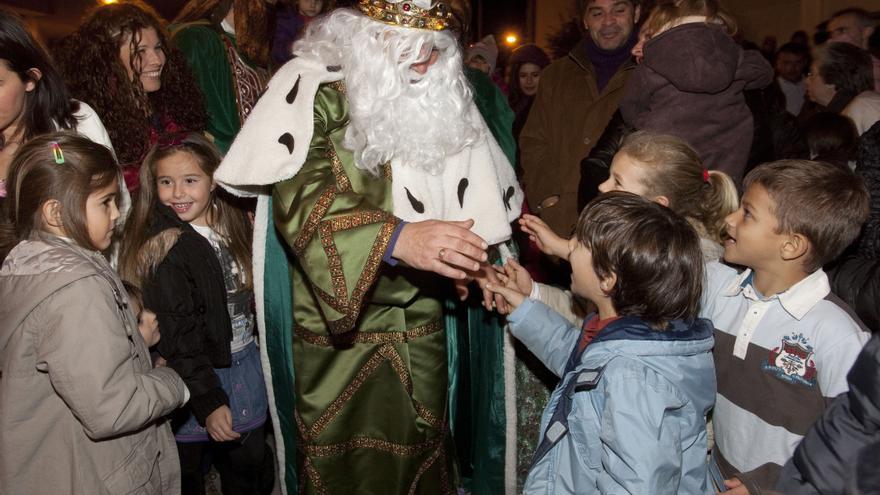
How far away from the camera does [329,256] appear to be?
2.17 m

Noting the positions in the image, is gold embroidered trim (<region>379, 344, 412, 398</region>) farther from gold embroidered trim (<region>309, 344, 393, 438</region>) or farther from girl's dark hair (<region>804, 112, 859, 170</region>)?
girl's dark hair (<region>804, 112, 859, 170</region>)

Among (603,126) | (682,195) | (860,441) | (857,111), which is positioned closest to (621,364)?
(860,441)

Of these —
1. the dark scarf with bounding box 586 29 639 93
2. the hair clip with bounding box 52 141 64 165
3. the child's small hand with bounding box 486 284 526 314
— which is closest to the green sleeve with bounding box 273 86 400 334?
the child's small hand with bounding box 486 284 526 314

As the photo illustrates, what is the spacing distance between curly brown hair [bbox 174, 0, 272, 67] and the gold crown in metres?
1.37

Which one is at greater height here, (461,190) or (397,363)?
(461,190)

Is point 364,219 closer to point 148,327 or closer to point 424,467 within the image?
point 148,327

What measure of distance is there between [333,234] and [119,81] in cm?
146

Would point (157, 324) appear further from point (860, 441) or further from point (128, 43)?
point (860, 441)

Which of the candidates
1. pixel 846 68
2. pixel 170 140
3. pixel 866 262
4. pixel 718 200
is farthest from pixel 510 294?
pixel 846 68

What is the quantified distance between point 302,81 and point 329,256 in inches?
27.2

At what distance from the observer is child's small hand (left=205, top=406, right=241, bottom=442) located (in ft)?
8.46

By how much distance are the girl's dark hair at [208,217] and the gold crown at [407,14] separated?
1.05 meters

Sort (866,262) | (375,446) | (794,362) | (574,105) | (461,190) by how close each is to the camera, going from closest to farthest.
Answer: (794,362) → (866,262) → (461,190) → (375,446) → (574,105)

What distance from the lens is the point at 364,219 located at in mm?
2172
